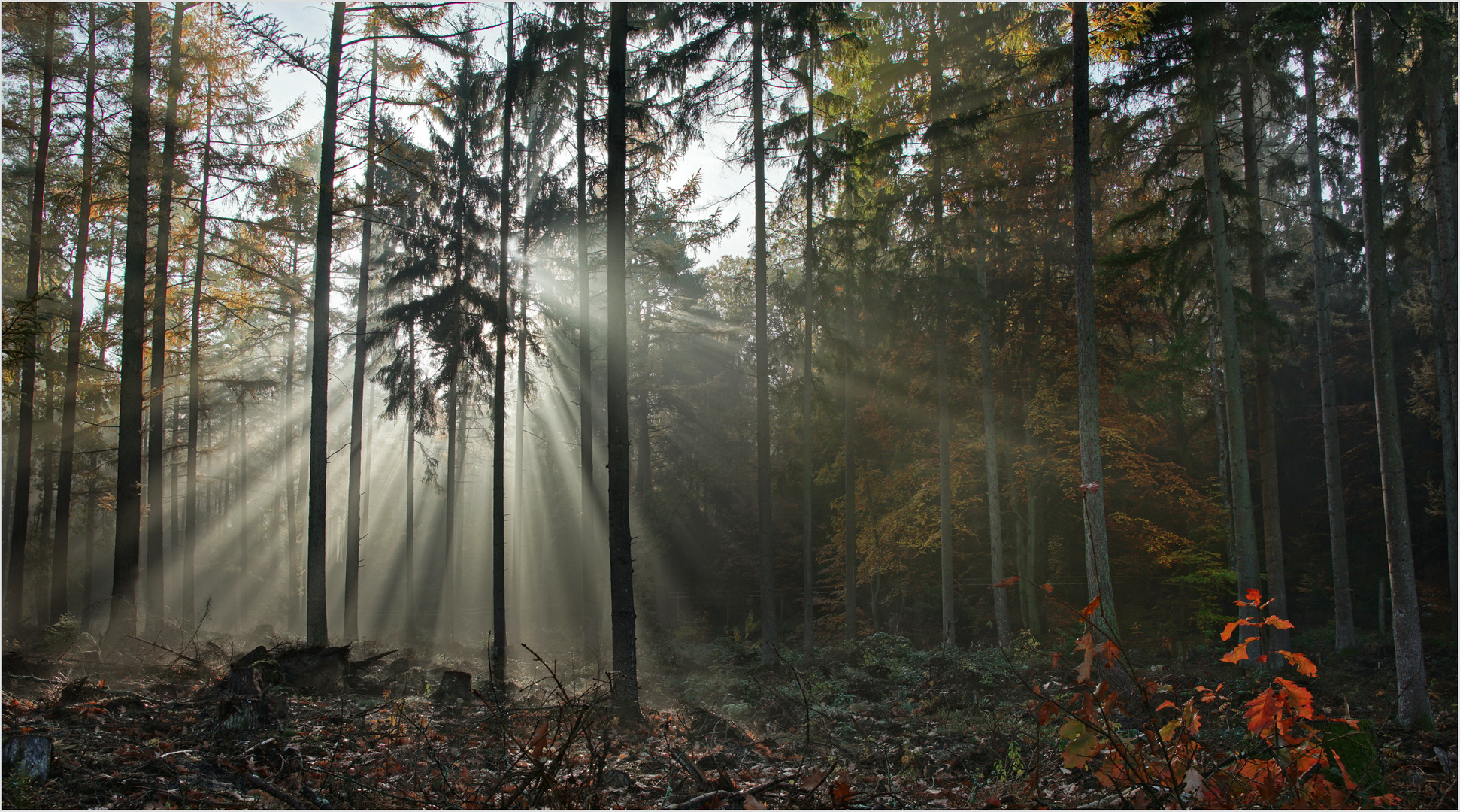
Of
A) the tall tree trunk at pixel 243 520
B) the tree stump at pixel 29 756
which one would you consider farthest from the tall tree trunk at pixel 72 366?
the tree stump at pixel 29 756

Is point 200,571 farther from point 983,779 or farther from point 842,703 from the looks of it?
point 983,779

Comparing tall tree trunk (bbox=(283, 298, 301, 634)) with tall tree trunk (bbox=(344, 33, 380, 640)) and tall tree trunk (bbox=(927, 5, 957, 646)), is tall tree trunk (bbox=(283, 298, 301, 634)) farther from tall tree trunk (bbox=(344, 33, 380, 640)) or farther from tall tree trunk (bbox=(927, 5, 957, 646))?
tall tree trunk (bbox=(927, 5, 957, 646))

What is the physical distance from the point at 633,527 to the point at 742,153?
13939mm

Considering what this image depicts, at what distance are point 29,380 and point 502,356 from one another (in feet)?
29.2

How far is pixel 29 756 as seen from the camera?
4.23 m

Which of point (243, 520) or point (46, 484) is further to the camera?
point (243, 520)

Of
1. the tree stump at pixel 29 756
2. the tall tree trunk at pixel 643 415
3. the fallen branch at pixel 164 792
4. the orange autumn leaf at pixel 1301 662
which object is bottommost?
the fallen branch at pixel 164 792

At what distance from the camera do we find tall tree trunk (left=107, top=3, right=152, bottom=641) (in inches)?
397

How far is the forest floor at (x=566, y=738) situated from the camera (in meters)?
4.34

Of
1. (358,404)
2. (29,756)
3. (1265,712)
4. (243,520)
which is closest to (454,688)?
(29,756)

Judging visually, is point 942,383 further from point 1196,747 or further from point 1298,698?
point 1298,698

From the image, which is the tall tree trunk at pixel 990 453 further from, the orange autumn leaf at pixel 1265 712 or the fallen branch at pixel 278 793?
the fallen branch at pixel 278 793

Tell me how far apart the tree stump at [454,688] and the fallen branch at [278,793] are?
5.19m

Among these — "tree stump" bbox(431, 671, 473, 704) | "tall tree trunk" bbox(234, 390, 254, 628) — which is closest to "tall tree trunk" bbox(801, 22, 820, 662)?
"tree stump" bbox(431, 671, 473, 704)
